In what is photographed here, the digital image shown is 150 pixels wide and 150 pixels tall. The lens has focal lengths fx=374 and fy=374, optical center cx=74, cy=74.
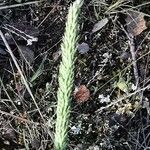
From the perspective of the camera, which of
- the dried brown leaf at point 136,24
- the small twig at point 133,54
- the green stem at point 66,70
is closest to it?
the green stem at point 66,70

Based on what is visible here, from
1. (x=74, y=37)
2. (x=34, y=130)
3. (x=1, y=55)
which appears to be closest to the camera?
A: (x=74, y=37)

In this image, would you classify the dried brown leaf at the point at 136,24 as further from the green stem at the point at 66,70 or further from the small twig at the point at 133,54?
the green stem at the point at 66,70

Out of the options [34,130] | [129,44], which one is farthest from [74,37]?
[129,44]

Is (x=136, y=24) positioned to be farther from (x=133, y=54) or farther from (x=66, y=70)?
(x=66, y=70)

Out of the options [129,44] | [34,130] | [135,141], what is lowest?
[135,141]

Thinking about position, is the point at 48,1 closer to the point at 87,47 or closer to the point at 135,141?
the point at 87,47

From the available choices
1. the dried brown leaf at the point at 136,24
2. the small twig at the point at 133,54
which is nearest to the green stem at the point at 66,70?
the small twig at the point at 133,54

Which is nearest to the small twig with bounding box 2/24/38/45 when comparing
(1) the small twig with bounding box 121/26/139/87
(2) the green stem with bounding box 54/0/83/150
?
(1) the small twig with bounding box 121/26/139/87

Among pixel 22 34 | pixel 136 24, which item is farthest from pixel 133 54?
pixel 22 34
